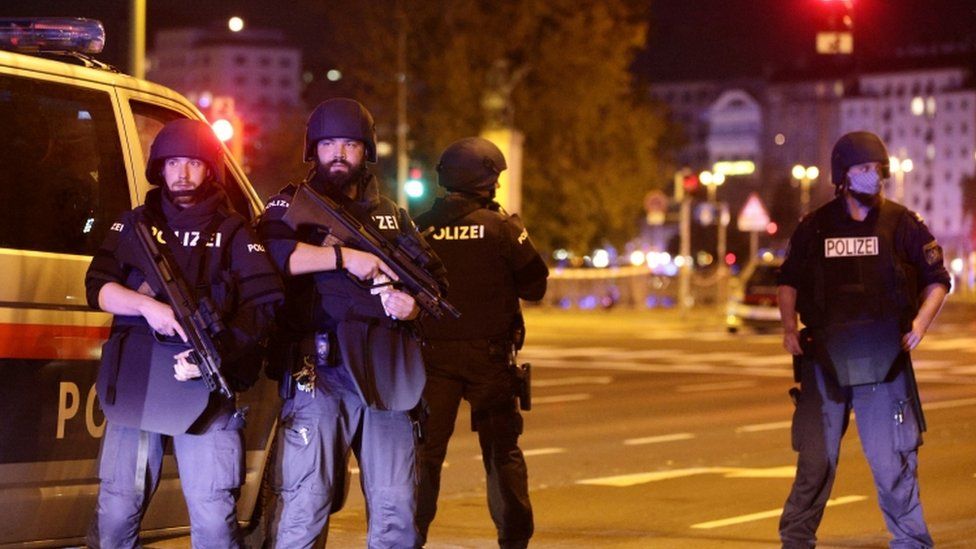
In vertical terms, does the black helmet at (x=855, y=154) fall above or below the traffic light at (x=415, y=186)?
below

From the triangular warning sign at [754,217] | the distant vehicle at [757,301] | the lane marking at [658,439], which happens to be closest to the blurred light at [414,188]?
the distant vehicle at [757,301]

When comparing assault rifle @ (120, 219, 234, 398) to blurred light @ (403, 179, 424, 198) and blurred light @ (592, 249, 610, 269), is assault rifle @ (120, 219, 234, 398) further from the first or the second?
blurred light @ (592, 249, 610, 269)

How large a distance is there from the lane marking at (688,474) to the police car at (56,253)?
5312mm

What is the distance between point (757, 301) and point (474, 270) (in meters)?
27.8

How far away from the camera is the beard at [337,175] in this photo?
620 centimetres

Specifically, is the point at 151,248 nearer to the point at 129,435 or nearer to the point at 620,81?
the point at 129,435

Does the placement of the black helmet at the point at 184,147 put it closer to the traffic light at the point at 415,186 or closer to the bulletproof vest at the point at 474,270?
the bulletproof vest at the point at 474,270

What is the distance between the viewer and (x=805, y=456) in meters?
7.38

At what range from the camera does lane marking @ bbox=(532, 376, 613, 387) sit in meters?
21.2

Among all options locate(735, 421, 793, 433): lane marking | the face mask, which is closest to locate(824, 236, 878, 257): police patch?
the face mask

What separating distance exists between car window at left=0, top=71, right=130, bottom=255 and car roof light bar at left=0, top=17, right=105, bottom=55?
8.0 inches

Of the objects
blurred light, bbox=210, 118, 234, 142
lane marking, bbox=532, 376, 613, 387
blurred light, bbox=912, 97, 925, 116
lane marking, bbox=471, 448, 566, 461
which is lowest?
lane marking, bbox=471, 448, 566, 461

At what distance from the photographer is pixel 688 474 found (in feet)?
39.7

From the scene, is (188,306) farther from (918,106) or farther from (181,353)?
(918,106)
